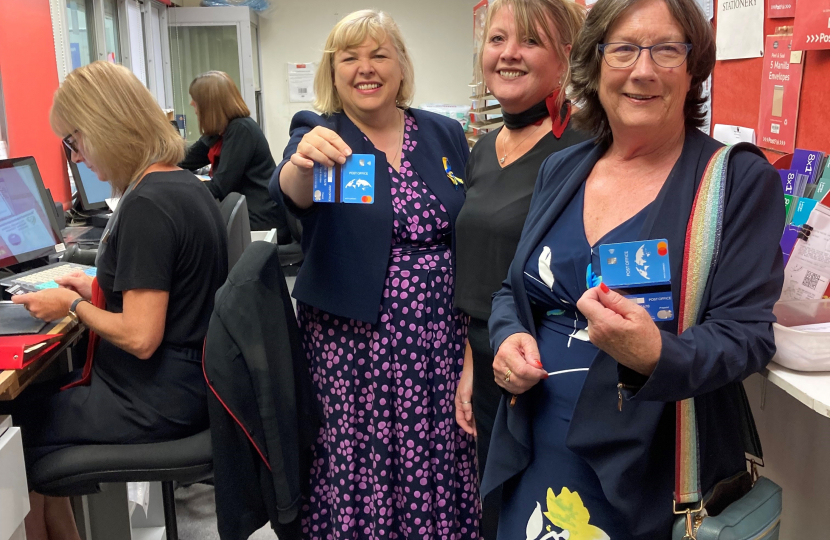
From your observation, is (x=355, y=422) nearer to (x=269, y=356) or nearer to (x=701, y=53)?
(x=269, y=356)

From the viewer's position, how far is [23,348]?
4.96ft

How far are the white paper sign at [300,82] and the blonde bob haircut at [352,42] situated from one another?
17.6 feet

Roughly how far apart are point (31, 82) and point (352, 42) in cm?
242

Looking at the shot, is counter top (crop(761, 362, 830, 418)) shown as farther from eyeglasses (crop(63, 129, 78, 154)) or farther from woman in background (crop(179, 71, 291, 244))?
woman in background (crop(179, 71, 291, 244))

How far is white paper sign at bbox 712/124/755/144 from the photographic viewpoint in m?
1.80

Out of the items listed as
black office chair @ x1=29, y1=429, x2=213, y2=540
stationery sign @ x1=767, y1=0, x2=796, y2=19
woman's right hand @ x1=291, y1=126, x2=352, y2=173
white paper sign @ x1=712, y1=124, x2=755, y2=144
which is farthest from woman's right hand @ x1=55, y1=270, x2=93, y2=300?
stationery sign @ x1=767, y1=0, x2=796, y2=19

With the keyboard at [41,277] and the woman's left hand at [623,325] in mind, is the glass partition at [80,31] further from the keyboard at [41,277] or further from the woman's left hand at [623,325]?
the woman's left hand at [623,325]

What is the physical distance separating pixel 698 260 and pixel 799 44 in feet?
2.84

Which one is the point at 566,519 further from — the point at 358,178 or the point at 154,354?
the point at 154,354

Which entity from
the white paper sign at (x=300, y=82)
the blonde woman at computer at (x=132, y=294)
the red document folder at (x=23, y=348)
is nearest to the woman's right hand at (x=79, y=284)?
the blonde woman at computer at (x=132, y=294)

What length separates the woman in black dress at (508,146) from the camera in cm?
148

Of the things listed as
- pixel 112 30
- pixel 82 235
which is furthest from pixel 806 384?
pixel 112 30

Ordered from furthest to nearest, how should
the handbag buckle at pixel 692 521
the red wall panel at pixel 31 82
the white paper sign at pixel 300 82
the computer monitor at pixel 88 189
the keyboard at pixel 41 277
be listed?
the white paper sign at pixel 300 82 → the computer monitor at pixel 88 189 → the red wall panel at pixel 31 82 → the keyboard at pixel 41 277 → the handbag buckle at pixel 692 521

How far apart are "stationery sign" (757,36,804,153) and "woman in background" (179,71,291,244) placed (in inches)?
113
